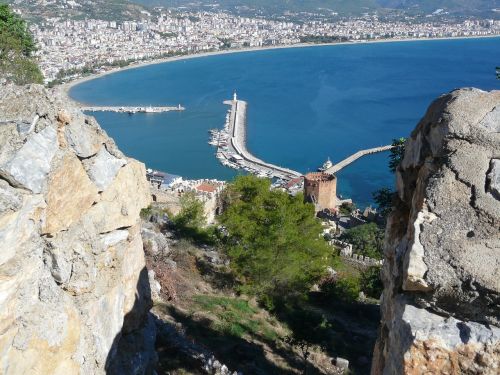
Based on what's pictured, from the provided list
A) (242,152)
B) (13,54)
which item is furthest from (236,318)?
(242,152)

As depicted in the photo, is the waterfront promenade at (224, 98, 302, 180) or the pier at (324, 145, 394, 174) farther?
the pier at (324, 145, 394, 174)

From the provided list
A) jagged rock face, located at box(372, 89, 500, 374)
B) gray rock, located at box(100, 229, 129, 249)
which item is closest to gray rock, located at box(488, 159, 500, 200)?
jagged rock face, located at box(372, 89, 500, 374)

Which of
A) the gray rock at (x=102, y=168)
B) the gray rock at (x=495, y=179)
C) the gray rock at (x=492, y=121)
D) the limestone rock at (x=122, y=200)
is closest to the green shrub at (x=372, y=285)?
the limestone rock at (x=122, y=200)

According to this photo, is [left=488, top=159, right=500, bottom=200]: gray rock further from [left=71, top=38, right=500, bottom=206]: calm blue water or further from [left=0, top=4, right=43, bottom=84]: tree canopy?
[left=71, top=38, right=500, bottom=206]: calm blue water

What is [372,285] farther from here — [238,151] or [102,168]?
[238,151]

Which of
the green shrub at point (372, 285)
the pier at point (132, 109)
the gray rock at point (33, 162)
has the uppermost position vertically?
the gray rock at point (33, 162)

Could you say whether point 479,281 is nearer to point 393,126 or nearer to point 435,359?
point 435,359

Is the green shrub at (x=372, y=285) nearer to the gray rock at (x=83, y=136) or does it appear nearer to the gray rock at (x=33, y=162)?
the gray rock at (x=83, y=136)
